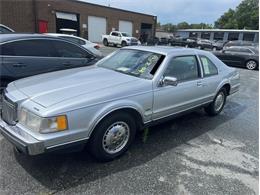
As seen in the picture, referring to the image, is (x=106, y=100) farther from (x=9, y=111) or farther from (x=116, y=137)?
(x=9, y=111)

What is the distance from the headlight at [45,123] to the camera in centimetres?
241

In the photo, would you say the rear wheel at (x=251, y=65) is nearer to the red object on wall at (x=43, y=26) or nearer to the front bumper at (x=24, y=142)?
the front bumper at (x=24, y=142)

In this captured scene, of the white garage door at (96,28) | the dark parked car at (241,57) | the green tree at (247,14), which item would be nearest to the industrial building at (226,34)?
the green tree at (247,14)

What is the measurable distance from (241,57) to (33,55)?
12658 millimetres

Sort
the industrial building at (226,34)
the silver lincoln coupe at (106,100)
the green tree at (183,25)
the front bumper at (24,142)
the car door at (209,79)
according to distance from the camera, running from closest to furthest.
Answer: the front bumper at (24,142)
the silver lincoln coupe at (106,100)
the car door at (209,79)
the industrial building at (226,34)
the green tree at (183,25)

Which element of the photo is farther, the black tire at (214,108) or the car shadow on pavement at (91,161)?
the black tire at (214,108)

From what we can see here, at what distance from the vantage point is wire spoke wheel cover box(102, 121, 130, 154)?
300cm

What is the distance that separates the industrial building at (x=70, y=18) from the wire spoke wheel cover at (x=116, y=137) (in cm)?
2149

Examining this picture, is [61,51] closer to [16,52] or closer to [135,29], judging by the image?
[16,52]

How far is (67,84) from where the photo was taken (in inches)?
119

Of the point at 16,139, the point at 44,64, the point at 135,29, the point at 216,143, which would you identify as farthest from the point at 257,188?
the point at 135,29

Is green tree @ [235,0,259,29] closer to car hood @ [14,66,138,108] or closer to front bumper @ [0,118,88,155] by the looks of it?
car hood @ [14,66,138,108]

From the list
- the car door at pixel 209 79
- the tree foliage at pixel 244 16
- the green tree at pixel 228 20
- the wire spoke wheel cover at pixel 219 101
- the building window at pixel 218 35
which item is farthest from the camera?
the green tree at pixel 228 20

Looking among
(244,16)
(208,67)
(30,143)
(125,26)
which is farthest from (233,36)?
(30,143)
